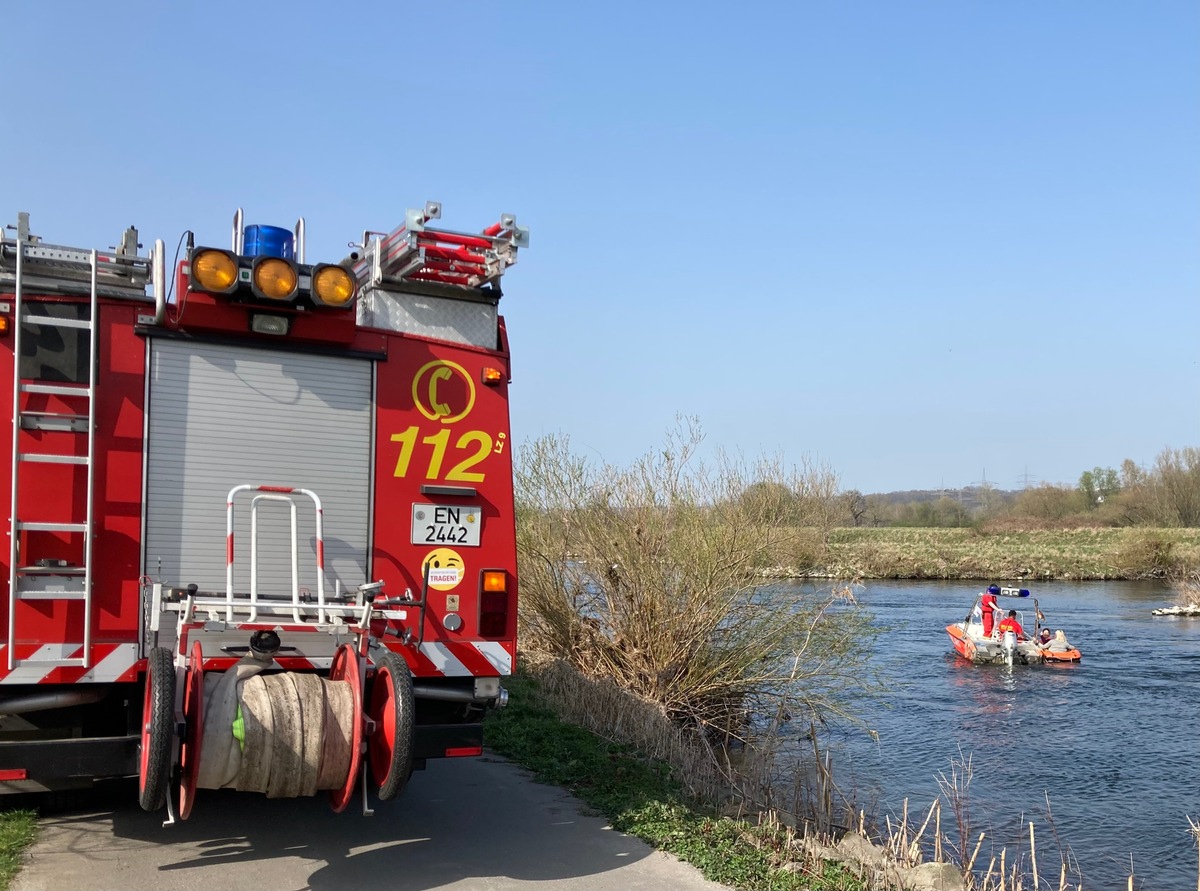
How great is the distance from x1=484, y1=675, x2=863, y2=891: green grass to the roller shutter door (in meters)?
2.48

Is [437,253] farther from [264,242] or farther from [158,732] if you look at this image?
[158,732]

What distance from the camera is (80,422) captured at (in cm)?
585

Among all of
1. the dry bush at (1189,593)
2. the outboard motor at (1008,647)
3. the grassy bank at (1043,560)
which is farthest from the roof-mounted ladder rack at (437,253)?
the grassy bank at (1043,560)

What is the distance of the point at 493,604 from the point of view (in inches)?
264

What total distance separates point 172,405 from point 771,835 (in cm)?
447

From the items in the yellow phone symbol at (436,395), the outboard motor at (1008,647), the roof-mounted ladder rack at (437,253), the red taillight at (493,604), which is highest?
the roof-mounted ladder rack at (437,253)

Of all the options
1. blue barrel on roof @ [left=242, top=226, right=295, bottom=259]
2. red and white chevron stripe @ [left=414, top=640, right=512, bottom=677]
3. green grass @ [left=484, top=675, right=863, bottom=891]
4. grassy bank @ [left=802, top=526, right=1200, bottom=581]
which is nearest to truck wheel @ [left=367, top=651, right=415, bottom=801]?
red and white chevron stripe @ [left=414, top=640, right=512, bottom=677]

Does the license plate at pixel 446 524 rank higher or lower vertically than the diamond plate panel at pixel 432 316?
lower

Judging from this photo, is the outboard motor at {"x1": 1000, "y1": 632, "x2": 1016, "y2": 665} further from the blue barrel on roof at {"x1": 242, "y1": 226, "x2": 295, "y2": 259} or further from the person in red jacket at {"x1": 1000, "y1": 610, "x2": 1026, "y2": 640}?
the blue barrel on roof at {"x1": 242, "y1": 226, "x2": 295, "y2": 259}

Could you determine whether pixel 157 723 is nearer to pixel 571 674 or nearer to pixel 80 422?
pixel 80 422

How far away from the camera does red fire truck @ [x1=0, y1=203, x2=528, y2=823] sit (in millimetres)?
5484

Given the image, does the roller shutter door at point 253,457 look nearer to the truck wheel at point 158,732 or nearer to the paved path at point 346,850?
the truck wheel at point 158,732

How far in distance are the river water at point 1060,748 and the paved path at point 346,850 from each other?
5026 millimetres

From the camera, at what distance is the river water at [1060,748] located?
1112 centimetres
